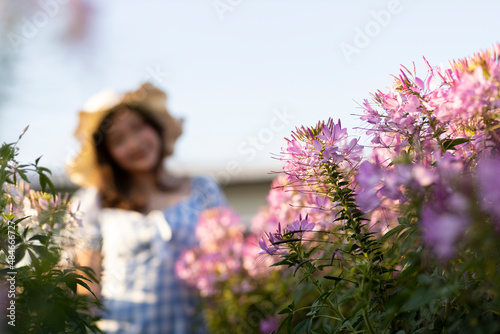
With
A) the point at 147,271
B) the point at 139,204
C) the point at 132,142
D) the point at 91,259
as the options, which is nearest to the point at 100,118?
the point at 132,142

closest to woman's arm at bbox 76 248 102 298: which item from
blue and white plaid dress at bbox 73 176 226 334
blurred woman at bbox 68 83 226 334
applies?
blurred woman at bbox 68 83 226 334

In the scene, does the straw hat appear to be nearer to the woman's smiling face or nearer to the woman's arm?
the woman's smiling face

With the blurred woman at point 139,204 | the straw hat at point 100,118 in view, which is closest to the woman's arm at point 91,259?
the blurred woman at point 139,204

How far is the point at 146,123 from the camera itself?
3932 mm

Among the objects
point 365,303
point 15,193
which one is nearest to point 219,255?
point 15,193

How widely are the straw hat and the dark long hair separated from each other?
0.03m

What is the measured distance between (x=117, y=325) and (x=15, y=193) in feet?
8.45

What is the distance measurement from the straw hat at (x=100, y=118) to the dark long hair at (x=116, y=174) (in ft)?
0.11

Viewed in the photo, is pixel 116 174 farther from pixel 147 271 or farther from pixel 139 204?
pixel 147 271

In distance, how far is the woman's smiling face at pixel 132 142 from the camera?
11.9 ft

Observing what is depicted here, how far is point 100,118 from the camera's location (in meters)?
3.73

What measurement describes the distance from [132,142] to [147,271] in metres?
1.05

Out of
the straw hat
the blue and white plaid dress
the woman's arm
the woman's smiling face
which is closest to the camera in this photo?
the woman's arm

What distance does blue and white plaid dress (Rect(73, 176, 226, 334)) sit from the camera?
3.14 metres
